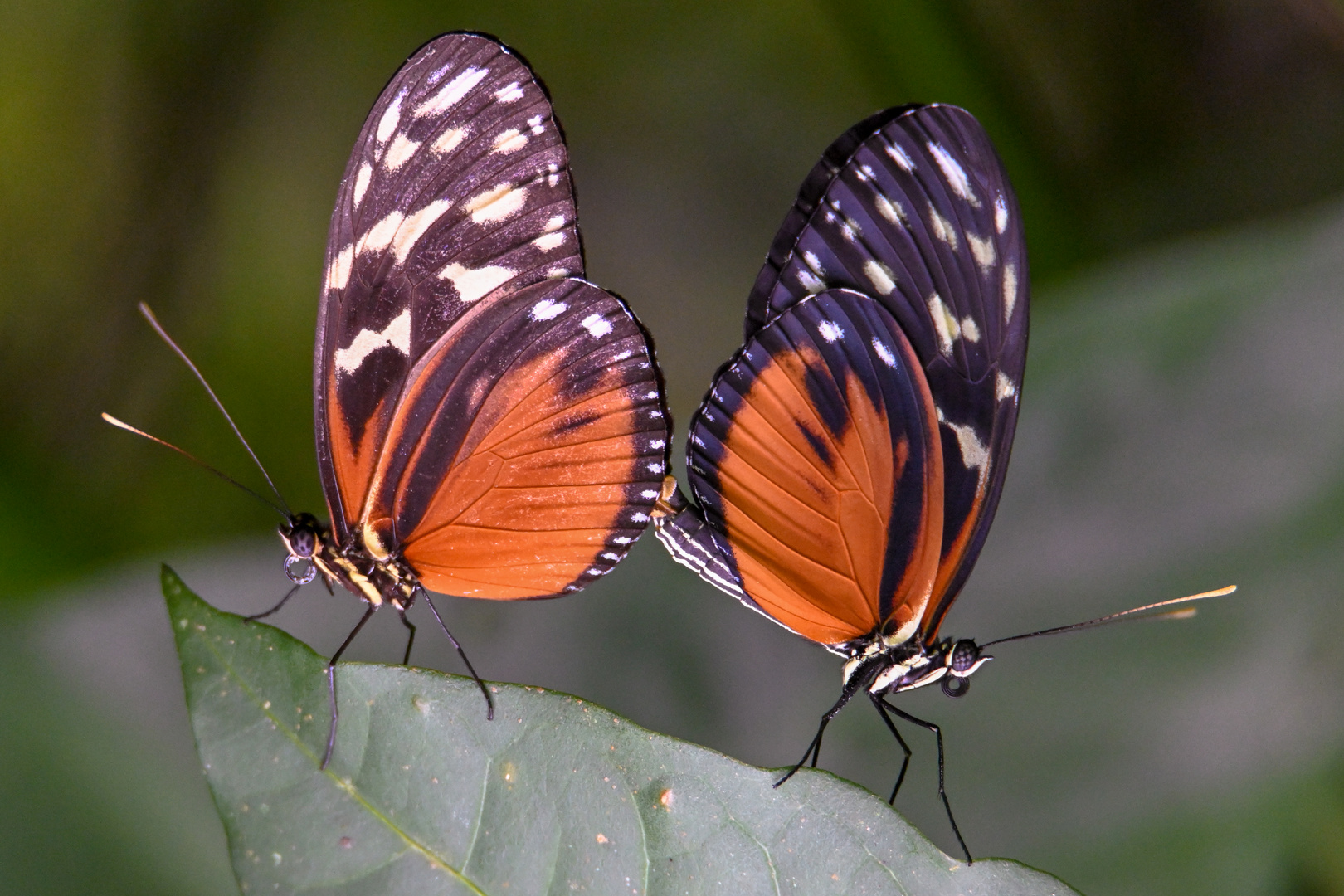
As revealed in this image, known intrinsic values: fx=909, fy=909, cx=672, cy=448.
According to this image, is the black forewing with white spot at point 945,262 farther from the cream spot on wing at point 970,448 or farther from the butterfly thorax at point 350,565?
the butterfly thorax at point 350,565

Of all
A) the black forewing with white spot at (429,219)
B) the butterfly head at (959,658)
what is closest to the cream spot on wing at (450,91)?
the black forewing with white spot at (429,219)

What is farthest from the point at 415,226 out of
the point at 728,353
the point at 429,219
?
the point at 728,353

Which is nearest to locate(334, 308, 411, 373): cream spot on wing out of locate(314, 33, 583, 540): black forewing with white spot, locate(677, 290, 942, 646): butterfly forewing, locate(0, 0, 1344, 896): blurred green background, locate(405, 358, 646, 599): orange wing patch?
locate(314, 33, 583, 540): black forewing with white spot

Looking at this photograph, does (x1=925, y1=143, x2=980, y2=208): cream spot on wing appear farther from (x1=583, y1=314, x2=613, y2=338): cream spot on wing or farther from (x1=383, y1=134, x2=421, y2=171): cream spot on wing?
(x1=383, y1=134, x2=421, y2=171): cream spot on wing

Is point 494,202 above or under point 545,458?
above

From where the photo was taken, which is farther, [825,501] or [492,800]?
[825,501]

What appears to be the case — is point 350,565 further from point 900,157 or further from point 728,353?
point 728,353
